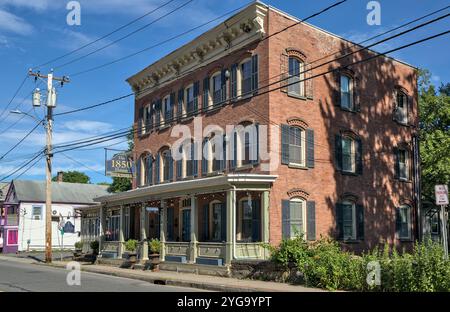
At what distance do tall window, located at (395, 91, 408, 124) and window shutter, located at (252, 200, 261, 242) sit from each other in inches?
450

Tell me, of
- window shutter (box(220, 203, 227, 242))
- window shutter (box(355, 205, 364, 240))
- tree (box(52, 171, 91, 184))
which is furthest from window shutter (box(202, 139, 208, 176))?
tree (box(52, 171, 91, 184))

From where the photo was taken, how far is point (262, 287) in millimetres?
15969

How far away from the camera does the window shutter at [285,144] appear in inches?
876

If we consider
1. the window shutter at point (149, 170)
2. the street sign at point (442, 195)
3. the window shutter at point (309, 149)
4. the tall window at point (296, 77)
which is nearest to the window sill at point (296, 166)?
the window shutter at point (309, 149)

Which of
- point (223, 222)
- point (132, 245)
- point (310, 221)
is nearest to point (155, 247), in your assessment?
point (132, 245)

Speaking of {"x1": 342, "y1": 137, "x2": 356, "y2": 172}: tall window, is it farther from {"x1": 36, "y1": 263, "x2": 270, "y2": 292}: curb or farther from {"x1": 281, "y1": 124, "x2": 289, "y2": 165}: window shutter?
{"x1": 36, "y1": 263, "x2": 270, "y2": 292}: curb

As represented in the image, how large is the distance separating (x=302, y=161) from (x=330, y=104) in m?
3.49

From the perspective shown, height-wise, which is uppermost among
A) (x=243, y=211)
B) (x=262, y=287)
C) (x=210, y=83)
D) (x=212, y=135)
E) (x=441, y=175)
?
(x=210, y=83)

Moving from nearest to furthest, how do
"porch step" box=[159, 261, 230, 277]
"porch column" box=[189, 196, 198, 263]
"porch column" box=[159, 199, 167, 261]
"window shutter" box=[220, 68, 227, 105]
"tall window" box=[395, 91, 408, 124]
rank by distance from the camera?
"porch step" box=[159, 261, 230, 277], "porch column" box=[189, 196, 198, 263], "window shutter" box=[220, 68, 227, 105], "porch column" box=[159, 199, 167, 261], "tall window" box=[395, 91, 408, 124]

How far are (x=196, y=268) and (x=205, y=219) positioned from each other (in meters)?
3.60

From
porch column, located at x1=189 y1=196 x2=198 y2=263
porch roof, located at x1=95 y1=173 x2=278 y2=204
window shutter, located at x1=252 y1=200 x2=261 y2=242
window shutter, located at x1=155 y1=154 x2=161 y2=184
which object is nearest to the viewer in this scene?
porch roof, located at x1=95 y1=173 x2=278 y2=204

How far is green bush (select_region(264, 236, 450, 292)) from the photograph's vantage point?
12875 millimetres
